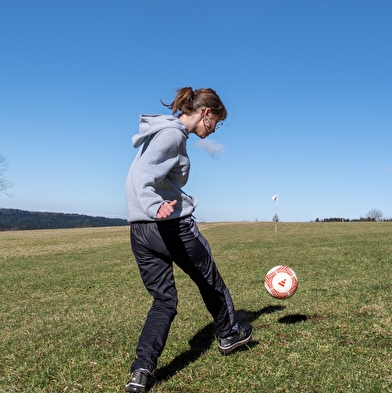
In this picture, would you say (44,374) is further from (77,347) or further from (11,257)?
(11,257)

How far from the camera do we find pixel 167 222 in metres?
3.60

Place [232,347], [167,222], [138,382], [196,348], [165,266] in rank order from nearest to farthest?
[138,382] → [167,222] → [165,266] → [232,347] → [196,348]

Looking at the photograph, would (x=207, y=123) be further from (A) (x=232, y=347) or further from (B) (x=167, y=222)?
(A) (x=232, y=347)

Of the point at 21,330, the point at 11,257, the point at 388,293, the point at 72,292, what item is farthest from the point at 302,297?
the point at 11,257

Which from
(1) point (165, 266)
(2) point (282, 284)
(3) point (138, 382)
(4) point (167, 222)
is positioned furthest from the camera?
(2) point (282, 284)

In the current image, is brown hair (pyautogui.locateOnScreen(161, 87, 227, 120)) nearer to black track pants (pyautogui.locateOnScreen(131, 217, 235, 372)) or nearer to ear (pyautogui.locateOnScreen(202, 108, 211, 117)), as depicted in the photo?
ear (pyautogui.locateOnScreen(202, 108, 211, 117))

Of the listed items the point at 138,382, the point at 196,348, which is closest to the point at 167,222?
the point at 138,382

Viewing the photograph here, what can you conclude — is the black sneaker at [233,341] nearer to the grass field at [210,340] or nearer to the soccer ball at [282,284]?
the grass field at [210,340]

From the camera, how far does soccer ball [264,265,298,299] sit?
584 cm

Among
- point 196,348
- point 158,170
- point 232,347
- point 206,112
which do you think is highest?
point 206,112

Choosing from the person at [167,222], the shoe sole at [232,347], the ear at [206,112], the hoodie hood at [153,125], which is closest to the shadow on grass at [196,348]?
the shoe sole at [232,347]

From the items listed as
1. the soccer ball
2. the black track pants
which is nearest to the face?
the black track pants

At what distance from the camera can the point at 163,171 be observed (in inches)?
134

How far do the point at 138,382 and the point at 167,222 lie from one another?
50.5 inches
